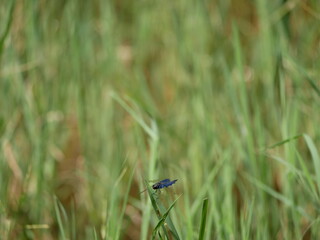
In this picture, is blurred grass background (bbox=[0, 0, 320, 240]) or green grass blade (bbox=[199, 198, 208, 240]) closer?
green grass blade (bbox=[199, 198, 208, 240])

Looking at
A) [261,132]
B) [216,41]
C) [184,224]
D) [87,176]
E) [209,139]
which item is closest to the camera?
[184,224]

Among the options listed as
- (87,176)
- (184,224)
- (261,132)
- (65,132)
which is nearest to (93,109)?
(65,132)

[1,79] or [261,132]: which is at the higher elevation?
[1,79]

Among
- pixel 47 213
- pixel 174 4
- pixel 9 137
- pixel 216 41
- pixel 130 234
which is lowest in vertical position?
pixel 130 234

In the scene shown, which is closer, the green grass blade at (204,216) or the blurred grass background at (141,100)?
the green grass blade at (204,216)

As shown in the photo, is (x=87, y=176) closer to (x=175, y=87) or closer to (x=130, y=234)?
(x=130, y=234)

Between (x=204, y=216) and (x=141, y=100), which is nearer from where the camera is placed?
(x=204, y=216)

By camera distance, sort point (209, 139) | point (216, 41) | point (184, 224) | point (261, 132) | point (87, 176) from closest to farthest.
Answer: point (184, 224)
point (261, 132)
point (209, 139)
point (87, 176)
point (216, 41)

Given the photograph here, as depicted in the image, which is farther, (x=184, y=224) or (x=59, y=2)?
(x=59, y=2)
